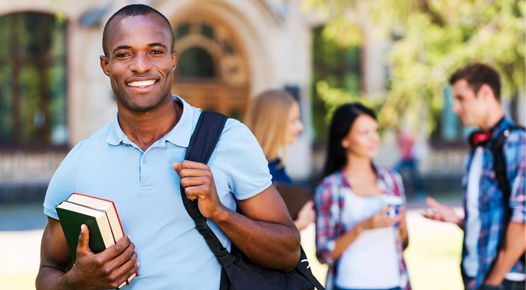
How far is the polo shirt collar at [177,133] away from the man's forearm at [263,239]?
30 cm

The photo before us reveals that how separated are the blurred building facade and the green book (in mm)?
10609

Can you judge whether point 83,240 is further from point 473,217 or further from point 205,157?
point 473,217

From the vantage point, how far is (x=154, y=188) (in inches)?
70.9

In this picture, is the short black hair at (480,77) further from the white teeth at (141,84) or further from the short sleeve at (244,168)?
the white teeth at (141,84)

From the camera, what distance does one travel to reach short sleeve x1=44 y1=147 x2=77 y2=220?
1.88 meters

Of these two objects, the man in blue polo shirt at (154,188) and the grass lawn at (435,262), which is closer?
the man in blue polo shirt at (154,188)

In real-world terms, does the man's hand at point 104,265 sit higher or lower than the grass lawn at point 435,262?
higher

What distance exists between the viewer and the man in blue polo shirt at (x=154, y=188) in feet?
5.85

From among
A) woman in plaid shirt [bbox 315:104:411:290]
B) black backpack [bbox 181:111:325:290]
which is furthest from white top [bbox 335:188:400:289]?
black backpack [bbox 181:111:325:290]

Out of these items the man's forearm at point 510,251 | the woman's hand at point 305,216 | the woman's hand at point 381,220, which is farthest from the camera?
the woman's hand at point 305,216

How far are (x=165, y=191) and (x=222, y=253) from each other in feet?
0.88

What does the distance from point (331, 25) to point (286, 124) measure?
4.54 m

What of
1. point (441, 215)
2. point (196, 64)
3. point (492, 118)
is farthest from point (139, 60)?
point (196, 64)

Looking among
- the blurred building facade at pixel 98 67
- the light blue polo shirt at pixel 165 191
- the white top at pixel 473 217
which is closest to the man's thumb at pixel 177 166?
the light blue polo shirt at pixel 165 191
